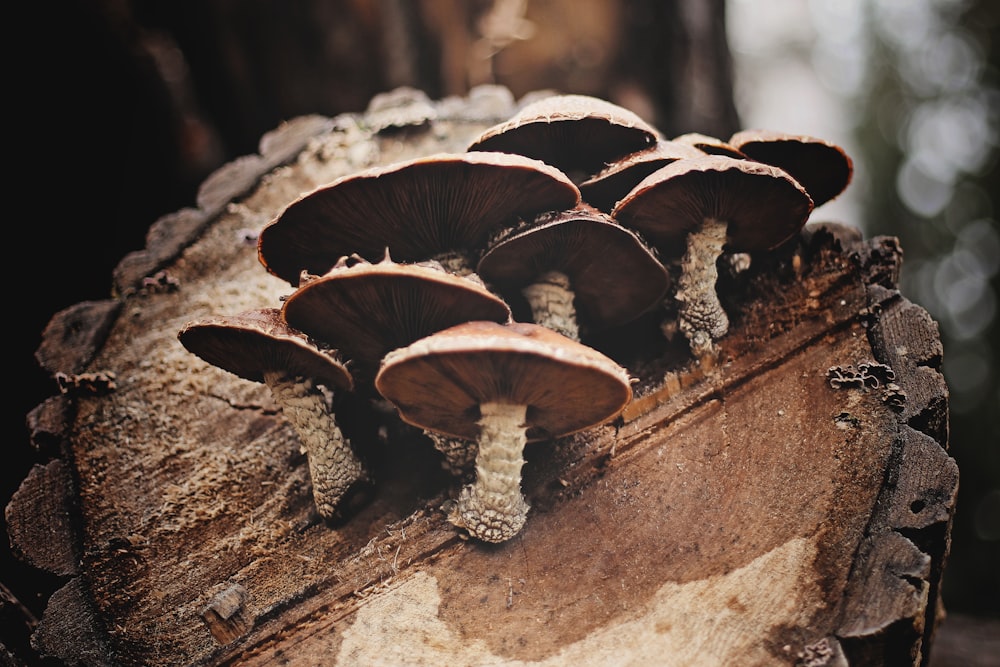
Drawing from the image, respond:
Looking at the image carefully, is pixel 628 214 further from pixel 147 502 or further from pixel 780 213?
pixel 147 502

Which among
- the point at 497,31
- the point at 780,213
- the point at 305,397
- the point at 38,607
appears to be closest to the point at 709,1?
the point at 497,31

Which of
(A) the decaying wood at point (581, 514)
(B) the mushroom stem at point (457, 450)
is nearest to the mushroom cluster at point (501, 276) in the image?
(B) the mushroom stem at point (457, 450)

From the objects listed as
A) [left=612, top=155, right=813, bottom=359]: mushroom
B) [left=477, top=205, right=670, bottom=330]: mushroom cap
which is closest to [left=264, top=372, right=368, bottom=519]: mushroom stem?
[left=477, top=205, right=670, bottom=330]: mushroom cap

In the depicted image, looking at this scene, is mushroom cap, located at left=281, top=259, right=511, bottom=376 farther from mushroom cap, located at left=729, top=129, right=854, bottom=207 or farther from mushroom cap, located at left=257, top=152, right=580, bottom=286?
mushroom cap, located at left=729, top=129, right=854, bottom=207

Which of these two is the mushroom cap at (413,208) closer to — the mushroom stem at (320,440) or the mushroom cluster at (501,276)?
the mushroom cluster at (501,276)

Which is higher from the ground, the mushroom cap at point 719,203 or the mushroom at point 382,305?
the mushroom cap at point 719,203

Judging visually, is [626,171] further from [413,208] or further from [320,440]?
[320,440]
